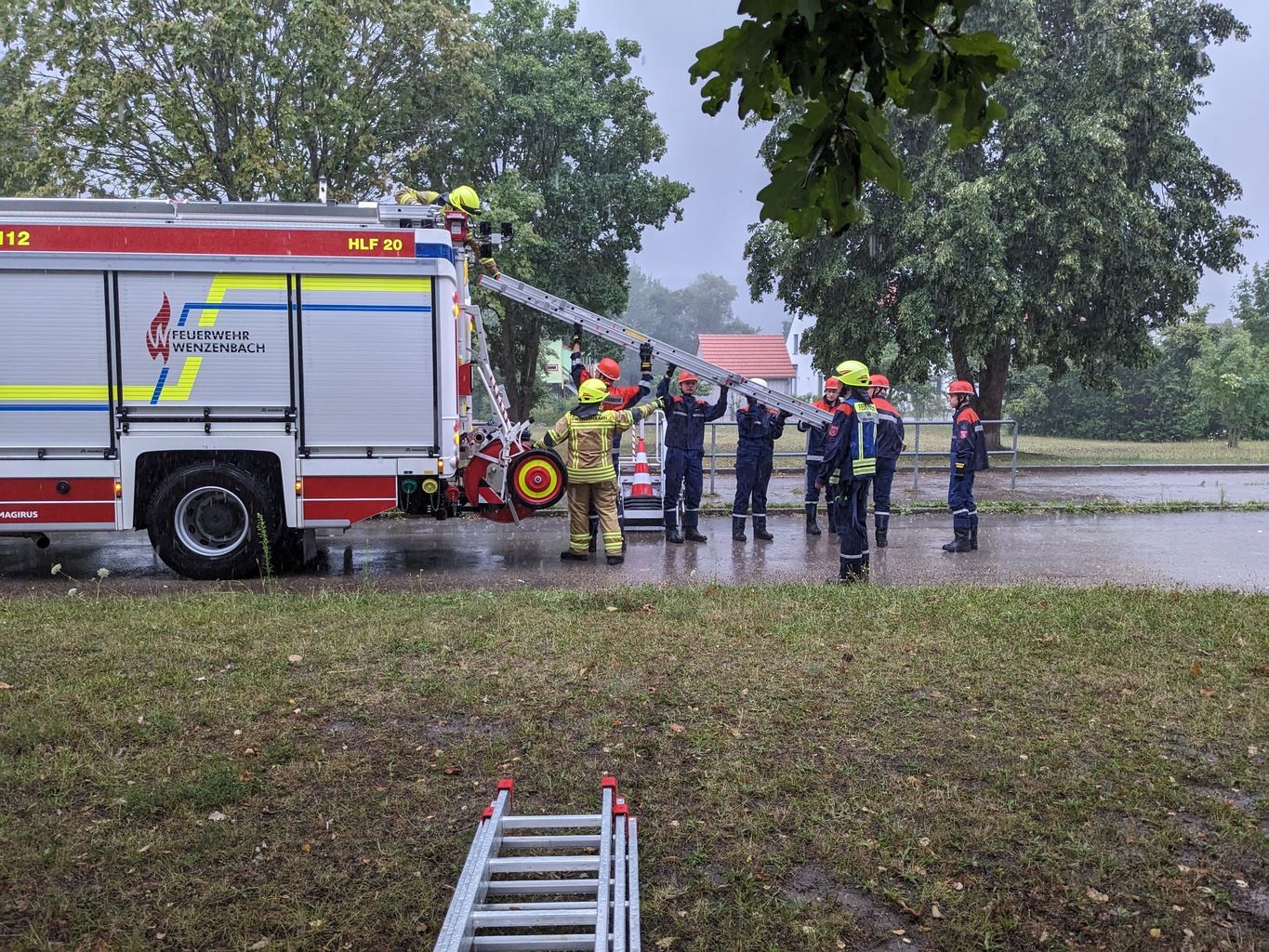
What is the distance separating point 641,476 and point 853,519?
4325 mm

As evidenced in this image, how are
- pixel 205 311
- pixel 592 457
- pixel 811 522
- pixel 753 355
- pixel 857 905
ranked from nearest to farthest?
pixel 857 905, pixel 205 311, pixel 592 457, pixel 811 522, pixel 753 355

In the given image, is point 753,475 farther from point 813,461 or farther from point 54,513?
point 54,513

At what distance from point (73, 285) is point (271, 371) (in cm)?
185

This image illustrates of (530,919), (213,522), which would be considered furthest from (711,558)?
(530,919)

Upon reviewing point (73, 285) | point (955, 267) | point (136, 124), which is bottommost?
point (73, 285)

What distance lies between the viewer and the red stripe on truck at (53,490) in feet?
30.0

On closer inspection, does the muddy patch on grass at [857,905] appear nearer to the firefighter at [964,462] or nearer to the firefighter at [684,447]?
the firefighter at [964,462]

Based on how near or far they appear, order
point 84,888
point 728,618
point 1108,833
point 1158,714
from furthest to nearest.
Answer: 1. point 728,618
2. point 1158,714
3. point 1108,833
4. point 84,888

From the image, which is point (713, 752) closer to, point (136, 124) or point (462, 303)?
point (462, 303)

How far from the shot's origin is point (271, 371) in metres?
9.36

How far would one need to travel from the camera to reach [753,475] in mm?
12352

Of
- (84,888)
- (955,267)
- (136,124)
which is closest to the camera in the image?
(84,888)

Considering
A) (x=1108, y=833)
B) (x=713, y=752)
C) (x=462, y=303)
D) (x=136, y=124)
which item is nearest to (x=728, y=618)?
(x=713, y=752)

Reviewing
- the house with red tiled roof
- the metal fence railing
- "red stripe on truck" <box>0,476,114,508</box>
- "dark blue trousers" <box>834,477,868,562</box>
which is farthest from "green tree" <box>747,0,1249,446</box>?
the house with red tiled roof
